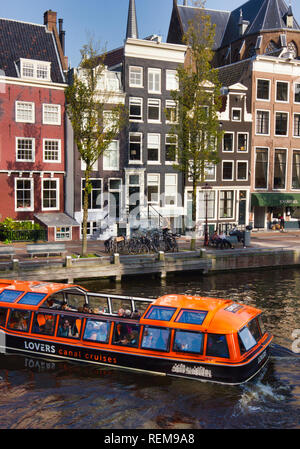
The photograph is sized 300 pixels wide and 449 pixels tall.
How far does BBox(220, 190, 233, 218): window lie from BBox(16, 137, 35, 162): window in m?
17.3

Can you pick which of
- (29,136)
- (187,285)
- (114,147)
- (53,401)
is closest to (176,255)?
(187,285)

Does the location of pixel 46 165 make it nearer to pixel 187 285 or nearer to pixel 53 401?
pixel 187 285

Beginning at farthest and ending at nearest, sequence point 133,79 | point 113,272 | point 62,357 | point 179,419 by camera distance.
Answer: point 133,79, point 113,272, point 62,357, point 179,419

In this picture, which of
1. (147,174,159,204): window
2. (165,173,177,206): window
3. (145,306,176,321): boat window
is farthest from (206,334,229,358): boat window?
(165,173,177,206): window

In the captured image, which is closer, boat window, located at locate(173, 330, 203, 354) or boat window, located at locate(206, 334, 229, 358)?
boat window, located at locate(206, 334, 229, 358)

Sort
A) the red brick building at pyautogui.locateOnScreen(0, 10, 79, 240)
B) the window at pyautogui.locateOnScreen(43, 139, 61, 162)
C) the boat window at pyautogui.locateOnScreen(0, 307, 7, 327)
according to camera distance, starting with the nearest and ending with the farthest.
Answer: the boat window at pyautogui.locateOnScreen(0, 307, 7, 327)
the red brick building at pyautogui.locateOnScreen(0, 10, 79, 240)
the window at pyautogui.locateOnScreen(43, 139, 61, 162)

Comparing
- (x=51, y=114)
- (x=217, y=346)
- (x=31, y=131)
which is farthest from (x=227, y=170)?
(x=217, y=346)

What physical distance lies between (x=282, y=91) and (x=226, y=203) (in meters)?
12.5

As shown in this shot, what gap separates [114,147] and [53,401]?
27.3 meters

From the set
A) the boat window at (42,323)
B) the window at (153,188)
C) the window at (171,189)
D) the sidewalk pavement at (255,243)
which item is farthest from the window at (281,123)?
the boat window at (42,323)

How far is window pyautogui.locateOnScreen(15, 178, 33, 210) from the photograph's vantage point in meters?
36.6

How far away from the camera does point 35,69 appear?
36.8 m

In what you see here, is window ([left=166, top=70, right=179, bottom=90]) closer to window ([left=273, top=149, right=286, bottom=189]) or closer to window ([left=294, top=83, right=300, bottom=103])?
window ([left=273, top=149, right=286, bottom=189])

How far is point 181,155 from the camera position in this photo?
34.8 metres
